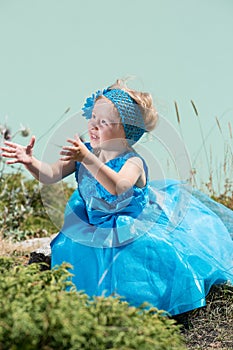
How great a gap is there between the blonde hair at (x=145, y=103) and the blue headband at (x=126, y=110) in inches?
1.2

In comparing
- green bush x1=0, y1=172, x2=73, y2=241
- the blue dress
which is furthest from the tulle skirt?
green bush x1=0, y1=172, x2=73, y2=241

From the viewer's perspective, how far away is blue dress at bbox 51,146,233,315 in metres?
3.65

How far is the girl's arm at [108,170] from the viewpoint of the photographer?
3.24 m

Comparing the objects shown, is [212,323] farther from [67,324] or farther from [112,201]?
[67,324]

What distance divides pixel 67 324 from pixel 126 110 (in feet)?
5.52

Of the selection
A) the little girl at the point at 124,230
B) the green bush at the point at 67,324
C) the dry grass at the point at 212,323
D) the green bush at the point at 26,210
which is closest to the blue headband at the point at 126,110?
the little girl at the point at 124,230

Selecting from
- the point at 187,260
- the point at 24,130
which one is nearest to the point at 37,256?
the point at 187,260

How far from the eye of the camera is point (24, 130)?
242 inches

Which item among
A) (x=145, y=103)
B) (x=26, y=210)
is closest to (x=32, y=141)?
(x=145, y=103)

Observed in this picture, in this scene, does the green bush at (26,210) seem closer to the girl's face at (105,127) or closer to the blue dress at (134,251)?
the blue dress at (134,251)

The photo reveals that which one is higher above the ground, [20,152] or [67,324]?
[20,152]

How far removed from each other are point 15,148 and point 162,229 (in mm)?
950

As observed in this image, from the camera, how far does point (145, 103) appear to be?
3.93 m

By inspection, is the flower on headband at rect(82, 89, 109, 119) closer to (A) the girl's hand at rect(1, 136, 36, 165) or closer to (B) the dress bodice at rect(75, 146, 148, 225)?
(B) the dress bodice at rect(75, 146, 148, 225)
